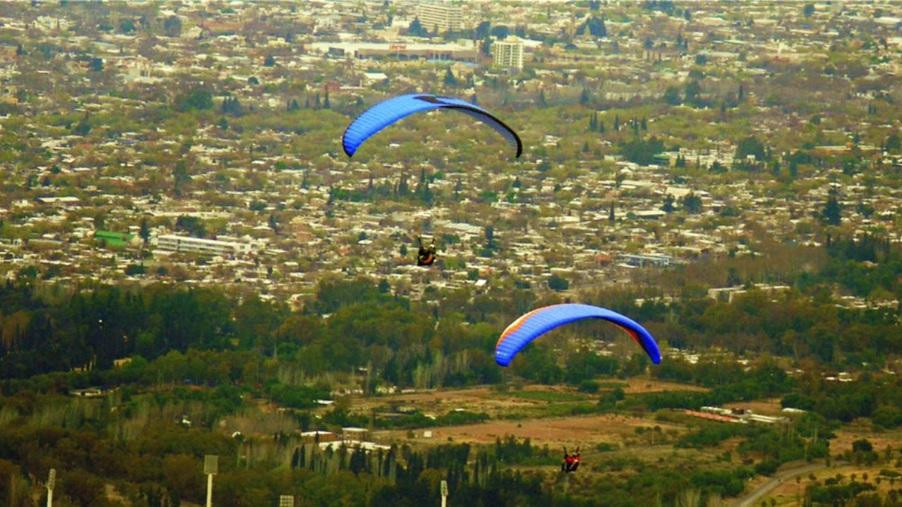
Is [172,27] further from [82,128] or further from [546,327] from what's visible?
[546,327]

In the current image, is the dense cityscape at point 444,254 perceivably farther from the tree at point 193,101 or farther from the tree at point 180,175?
the tree at point 180,175

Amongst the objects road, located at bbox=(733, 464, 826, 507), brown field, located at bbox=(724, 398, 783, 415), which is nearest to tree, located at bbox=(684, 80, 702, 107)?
brown field, located at bbox=(724, 398, 783, 415)

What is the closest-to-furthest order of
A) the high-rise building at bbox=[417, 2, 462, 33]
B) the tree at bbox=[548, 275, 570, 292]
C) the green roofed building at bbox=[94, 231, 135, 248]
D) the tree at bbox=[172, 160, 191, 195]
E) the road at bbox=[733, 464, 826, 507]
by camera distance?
the road at bbox=[733, 464, 826, 507]
the tree at bbox=[548, 275, 570, 292]
the green roofed building at bbox=[94, 231, 135, 248]
the tree at bbox=[172, 160, 191, 195]
the high-rise building at bbox=[417, 2, 462, 33]

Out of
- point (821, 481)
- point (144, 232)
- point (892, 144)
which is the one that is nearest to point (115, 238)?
point (144, 232)

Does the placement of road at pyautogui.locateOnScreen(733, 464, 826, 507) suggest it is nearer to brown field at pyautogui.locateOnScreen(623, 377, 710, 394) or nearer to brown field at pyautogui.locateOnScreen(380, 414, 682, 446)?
brown field at pyautogui.locateOnScreen(380, 414, 682, 446)

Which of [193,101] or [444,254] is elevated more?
[444,254]

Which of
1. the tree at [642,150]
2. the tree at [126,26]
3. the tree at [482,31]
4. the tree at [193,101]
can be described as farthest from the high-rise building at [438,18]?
the tree at [642,150]
